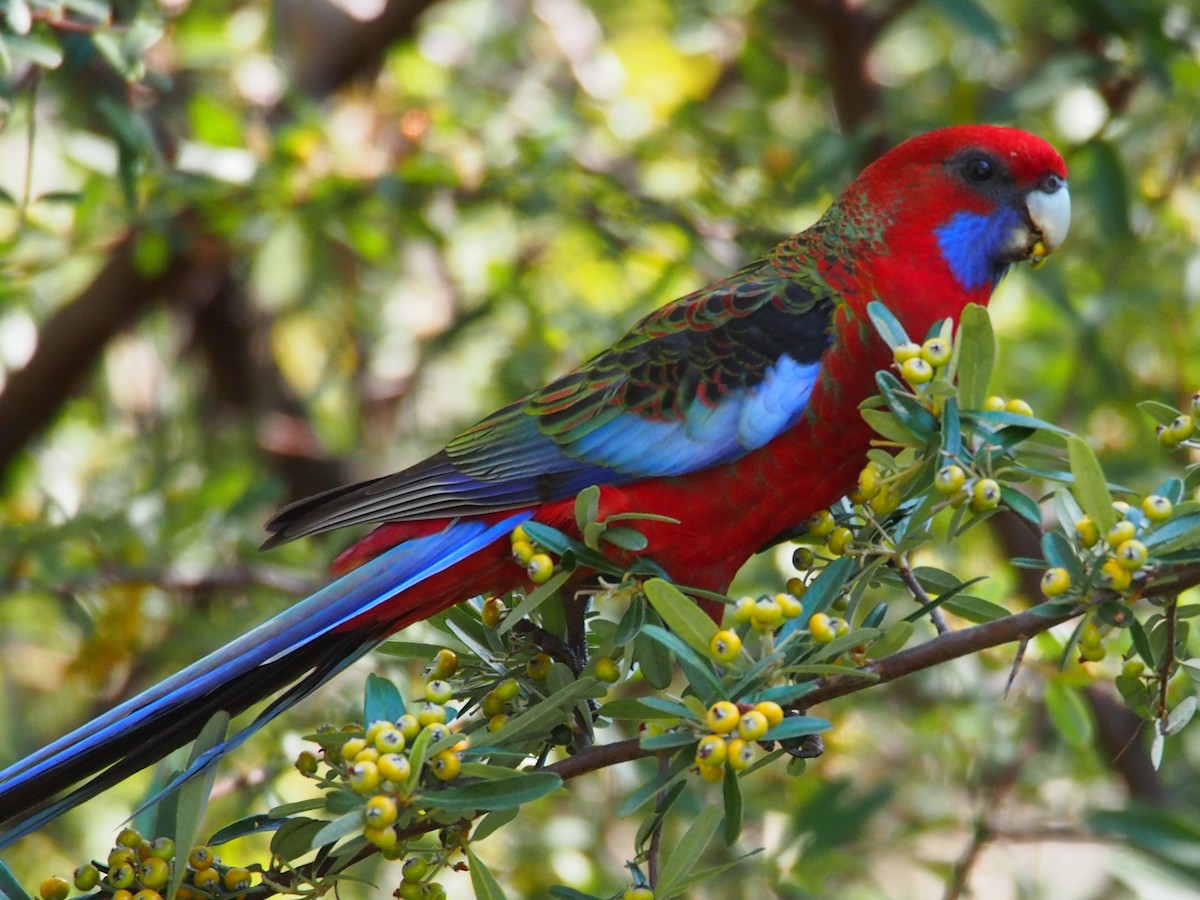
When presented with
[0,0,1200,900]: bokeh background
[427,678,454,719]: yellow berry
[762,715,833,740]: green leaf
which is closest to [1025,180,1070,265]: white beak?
[0,0,1200,900]: bokeh background

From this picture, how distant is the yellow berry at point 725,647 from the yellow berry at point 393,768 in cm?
47

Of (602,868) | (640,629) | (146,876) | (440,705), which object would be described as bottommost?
(602,868)

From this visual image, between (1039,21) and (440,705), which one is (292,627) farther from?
(1039,21)

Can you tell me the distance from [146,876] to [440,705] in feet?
1.62

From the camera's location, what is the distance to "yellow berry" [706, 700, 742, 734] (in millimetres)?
1842

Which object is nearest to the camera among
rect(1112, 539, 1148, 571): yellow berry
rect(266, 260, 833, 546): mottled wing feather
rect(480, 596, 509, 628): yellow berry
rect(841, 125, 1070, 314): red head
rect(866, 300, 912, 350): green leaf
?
rect(1112, 539, 1148, 571): yellow berry

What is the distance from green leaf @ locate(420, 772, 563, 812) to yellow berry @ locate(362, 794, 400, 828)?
0.07 metres

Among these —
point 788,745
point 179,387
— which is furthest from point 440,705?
point 179,387

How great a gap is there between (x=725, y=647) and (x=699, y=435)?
0.91 meters

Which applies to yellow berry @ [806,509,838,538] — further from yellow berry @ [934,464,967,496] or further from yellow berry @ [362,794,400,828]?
yellow berry @ [362,794,400,828]

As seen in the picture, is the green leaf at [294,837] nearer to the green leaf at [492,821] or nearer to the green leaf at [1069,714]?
the green leaf at [492,821]

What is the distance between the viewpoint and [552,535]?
93.1 inches

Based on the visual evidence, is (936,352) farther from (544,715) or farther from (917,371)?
(544,715)

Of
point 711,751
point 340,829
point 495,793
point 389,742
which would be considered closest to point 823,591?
point 711,751
